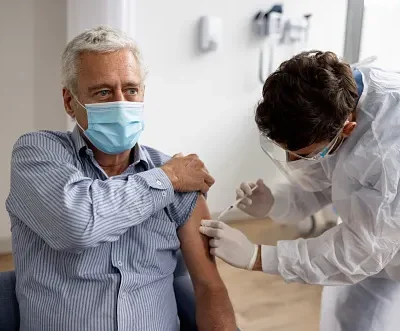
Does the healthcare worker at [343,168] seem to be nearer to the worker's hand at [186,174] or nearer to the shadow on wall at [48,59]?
the worker's hand at [186,174]

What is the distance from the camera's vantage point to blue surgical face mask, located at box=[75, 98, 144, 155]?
1430 mm

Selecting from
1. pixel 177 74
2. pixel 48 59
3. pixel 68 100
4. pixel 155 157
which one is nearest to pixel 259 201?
pixel 155 157

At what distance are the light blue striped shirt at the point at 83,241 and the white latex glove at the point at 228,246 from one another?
0.18 m

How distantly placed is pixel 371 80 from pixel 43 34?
2.17m

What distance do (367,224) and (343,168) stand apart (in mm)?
183

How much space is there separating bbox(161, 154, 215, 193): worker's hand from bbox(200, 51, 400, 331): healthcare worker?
160 millimetres

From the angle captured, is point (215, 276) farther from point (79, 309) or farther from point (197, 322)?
point (79, 309)

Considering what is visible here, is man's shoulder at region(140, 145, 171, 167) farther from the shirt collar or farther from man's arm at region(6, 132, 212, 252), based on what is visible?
man's arm at region(6, 132, 212, 252)

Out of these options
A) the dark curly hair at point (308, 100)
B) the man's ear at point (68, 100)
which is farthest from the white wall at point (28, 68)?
the dark curly hair at point (308, 100)

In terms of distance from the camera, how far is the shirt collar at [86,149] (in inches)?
57.1

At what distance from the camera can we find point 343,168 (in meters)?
1.44

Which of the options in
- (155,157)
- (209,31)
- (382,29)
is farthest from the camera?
(209,31)

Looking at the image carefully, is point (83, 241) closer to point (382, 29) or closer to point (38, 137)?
point (38, 137)

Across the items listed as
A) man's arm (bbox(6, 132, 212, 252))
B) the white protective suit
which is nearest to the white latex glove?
the white protective suit
